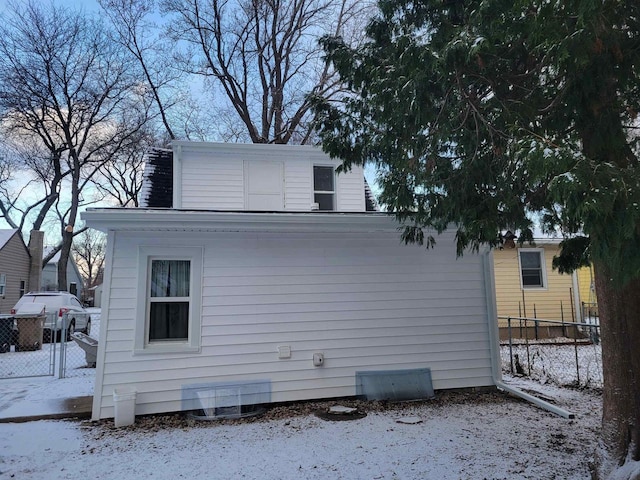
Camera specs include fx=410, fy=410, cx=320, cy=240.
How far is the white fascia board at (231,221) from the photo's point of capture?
5312 mm

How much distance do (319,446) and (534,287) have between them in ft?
38.6

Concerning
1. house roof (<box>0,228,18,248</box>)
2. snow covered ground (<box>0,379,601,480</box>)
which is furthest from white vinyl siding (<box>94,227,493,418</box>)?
house roof (<box>0,228,18,248</box>)

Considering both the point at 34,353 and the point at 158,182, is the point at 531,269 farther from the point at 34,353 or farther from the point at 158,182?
the point at 34,353

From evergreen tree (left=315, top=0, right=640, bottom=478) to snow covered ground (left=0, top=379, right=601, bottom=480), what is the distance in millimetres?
963

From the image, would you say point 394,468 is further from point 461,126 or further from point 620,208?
point 461,126

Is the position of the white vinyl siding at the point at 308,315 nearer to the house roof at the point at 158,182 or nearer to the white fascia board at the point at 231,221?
the white fascia board at the point at 231,221

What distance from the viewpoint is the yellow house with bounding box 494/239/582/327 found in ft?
44.1

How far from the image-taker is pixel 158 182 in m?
9.62

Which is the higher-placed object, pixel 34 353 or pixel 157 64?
pixel 157 64

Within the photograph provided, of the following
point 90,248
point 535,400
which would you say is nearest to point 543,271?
point 535,400

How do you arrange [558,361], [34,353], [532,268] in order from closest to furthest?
[558,361]
[34,353]
[532,268]

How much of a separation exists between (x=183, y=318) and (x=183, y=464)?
7.19ft

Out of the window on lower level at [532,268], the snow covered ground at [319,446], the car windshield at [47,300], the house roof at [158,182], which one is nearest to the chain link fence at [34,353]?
the car windshield at [47,300]

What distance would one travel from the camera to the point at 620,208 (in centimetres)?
234
